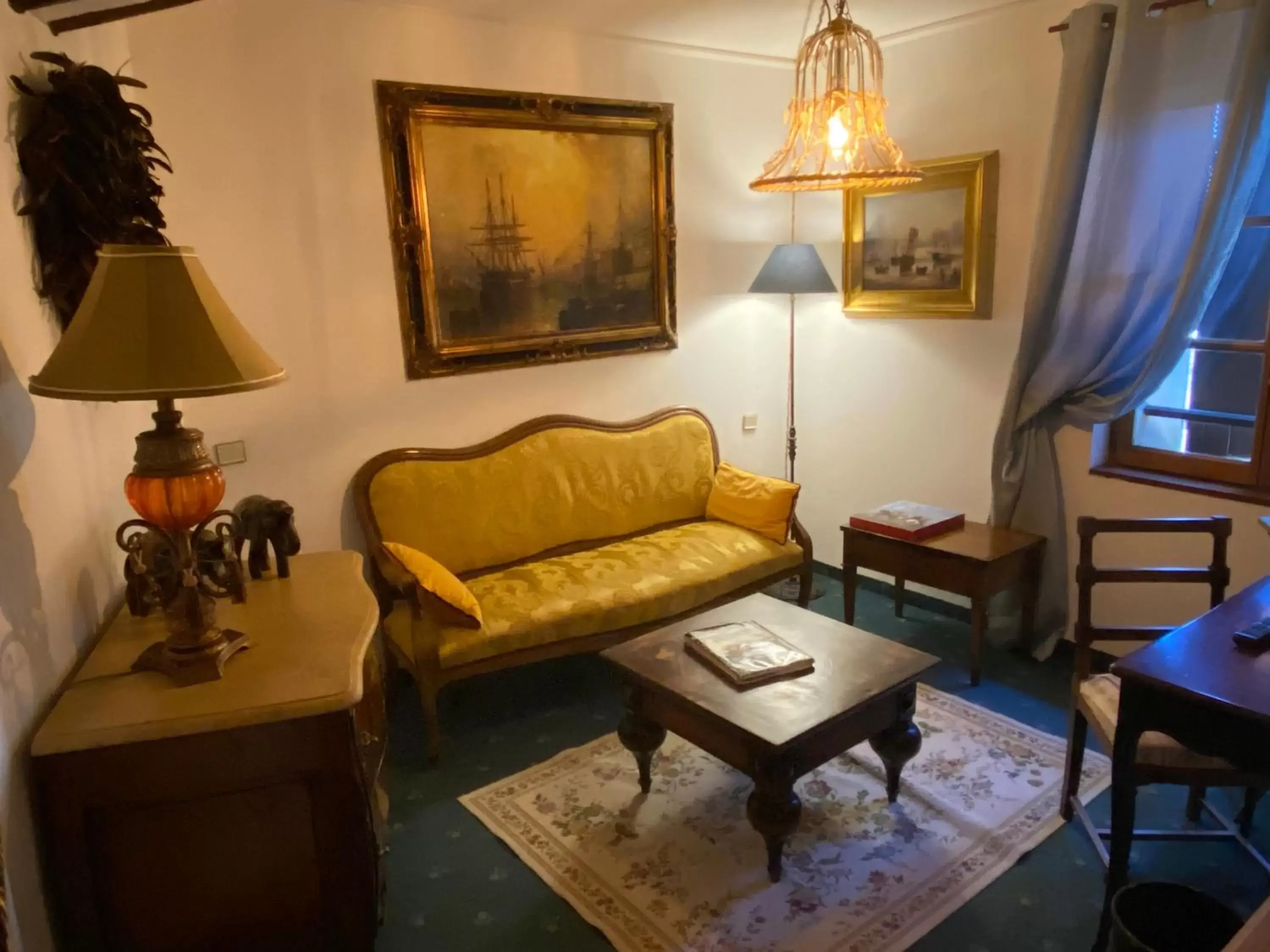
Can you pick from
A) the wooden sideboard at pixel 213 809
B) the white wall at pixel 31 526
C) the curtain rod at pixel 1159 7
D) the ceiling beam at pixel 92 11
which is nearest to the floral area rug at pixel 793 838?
the wooden sideboard at pixel 213 809

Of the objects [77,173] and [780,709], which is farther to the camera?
[780,709]

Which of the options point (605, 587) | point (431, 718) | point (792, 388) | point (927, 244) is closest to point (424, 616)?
point (431, 718)

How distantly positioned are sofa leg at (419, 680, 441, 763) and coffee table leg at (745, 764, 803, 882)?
3.76ft

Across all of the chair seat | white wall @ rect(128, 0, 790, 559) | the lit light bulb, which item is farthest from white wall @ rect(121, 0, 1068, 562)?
the chair seat

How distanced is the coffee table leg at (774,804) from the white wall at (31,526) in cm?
153

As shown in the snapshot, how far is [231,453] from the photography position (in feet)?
10.1

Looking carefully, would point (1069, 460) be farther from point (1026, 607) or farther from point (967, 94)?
point (967, 94)

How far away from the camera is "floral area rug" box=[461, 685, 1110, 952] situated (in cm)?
220

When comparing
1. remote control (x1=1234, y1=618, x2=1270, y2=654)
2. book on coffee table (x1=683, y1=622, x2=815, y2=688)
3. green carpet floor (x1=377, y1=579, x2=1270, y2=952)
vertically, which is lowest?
green carpet floor (x1=377, y1=579, x2=1270, y2=952)

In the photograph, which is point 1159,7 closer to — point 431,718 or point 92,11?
point 92,11

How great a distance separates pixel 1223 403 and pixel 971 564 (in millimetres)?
1036

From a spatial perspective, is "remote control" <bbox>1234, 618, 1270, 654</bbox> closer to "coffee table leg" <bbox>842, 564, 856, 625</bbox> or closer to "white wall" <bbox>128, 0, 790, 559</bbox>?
"coffee table leg" <bbox>842, 564, 856, 625</bbox>

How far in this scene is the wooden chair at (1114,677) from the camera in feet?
7.50

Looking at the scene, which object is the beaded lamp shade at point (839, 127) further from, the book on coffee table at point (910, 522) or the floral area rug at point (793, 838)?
the floral area rug at point (793, 838)
